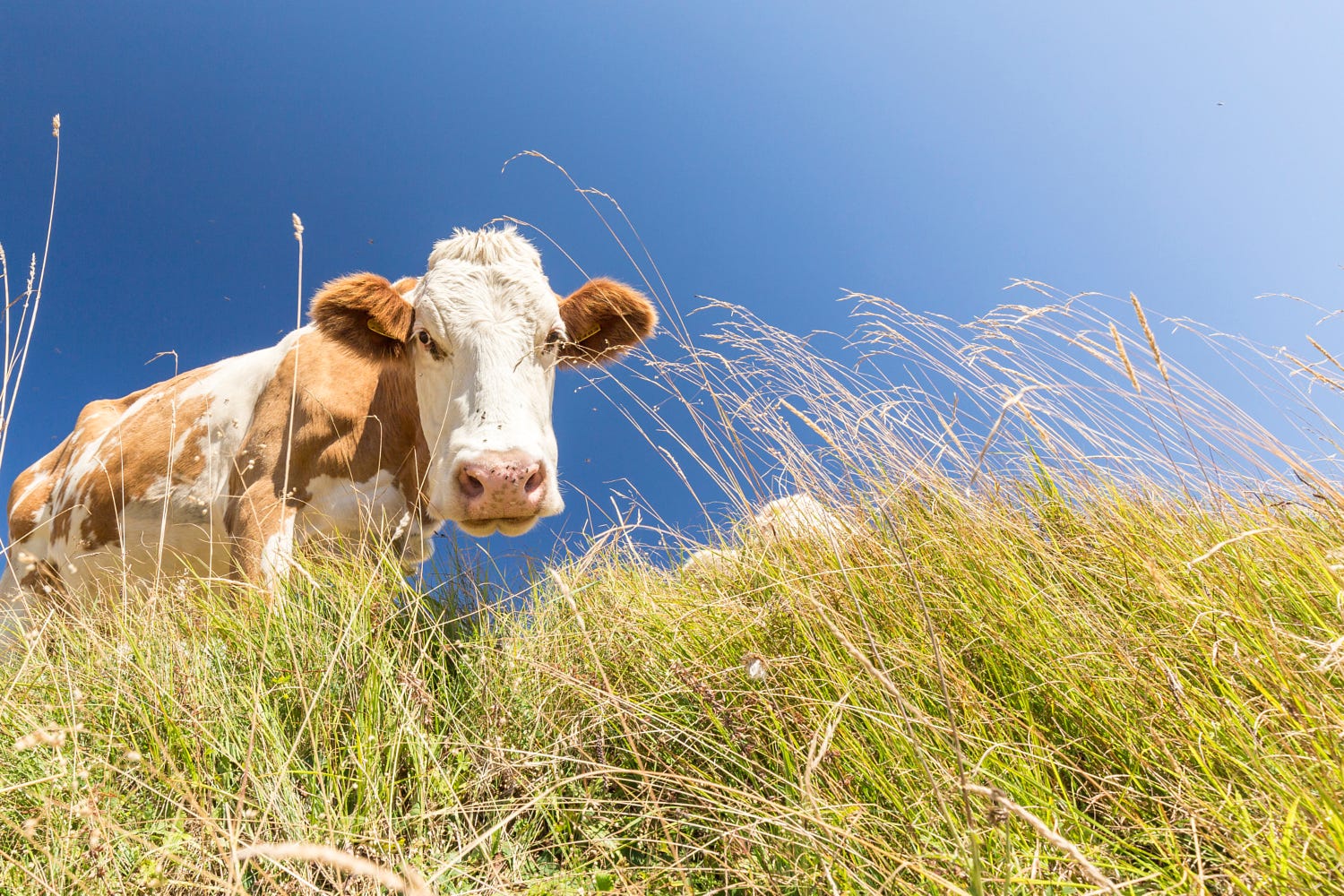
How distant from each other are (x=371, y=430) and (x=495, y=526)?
1184 mm

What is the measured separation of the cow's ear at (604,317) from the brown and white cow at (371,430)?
11 millimetres

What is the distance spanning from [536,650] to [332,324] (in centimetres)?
234

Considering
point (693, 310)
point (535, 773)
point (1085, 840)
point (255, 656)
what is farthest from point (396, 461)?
point (1085, 840)

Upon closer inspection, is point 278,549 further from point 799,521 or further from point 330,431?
point 799,521

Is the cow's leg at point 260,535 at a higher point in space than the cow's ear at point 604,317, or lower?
lower

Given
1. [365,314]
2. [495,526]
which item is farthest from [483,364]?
[365,314]

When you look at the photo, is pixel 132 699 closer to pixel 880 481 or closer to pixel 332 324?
pixel 332 324

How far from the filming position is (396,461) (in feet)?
12.9

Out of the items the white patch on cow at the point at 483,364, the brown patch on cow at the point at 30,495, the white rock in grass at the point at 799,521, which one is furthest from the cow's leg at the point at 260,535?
the brown patch on cow at the point at 30,495

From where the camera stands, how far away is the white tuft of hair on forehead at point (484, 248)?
3844 millimetres

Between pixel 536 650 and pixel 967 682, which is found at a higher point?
pixel 536 650

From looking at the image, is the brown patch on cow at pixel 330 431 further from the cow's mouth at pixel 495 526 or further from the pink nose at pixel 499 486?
the pink nose at pixel 499 486

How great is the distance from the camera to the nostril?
302 centimetres

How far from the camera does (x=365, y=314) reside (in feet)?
12.3
